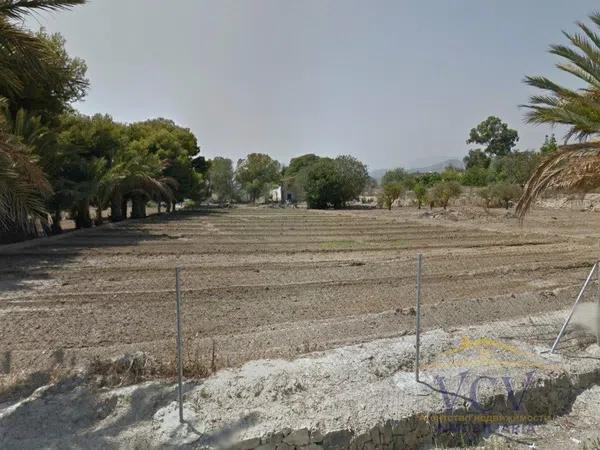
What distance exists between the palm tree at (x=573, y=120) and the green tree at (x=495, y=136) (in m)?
67.8

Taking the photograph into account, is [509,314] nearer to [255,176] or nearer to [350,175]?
[350,175]

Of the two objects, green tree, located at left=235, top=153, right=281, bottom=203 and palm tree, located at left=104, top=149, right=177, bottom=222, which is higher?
green tree, located at left=235, top=153, right=281, bottom=203

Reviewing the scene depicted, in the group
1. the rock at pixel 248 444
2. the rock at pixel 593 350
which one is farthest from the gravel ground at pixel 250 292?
the rock at pixel 248 444

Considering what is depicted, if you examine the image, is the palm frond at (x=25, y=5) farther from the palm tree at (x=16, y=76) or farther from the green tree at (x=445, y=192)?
the green tree at (x=445, y=192)

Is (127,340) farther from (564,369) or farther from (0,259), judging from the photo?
(0,259)

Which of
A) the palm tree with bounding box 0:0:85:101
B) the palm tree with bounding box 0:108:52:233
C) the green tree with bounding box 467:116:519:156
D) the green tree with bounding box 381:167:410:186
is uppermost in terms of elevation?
the green tree with bounding box 467:116:519:156

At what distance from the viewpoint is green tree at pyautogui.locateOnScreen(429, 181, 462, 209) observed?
1484 inches

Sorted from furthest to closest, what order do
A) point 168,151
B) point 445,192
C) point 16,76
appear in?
1. point 445,192
2. point 168,151
3. point 16,76

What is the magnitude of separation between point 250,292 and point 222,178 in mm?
58776

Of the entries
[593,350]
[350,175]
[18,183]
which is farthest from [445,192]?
[18,183]

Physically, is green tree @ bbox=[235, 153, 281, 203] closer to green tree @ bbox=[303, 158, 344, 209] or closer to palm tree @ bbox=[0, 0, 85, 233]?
green tree @ bbox=[303, 158, 344, 209]

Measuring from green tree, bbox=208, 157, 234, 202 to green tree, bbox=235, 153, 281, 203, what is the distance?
279 centimetres

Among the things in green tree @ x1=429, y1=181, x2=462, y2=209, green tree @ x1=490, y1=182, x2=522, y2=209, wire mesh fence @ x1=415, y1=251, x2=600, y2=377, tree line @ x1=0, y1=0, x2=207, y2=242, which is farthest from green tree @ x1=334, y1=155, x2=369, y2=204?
wire mesh fence @ x1=415, y1=251, x2=600, y2=377

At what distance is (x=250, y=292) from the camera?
8039 mm
